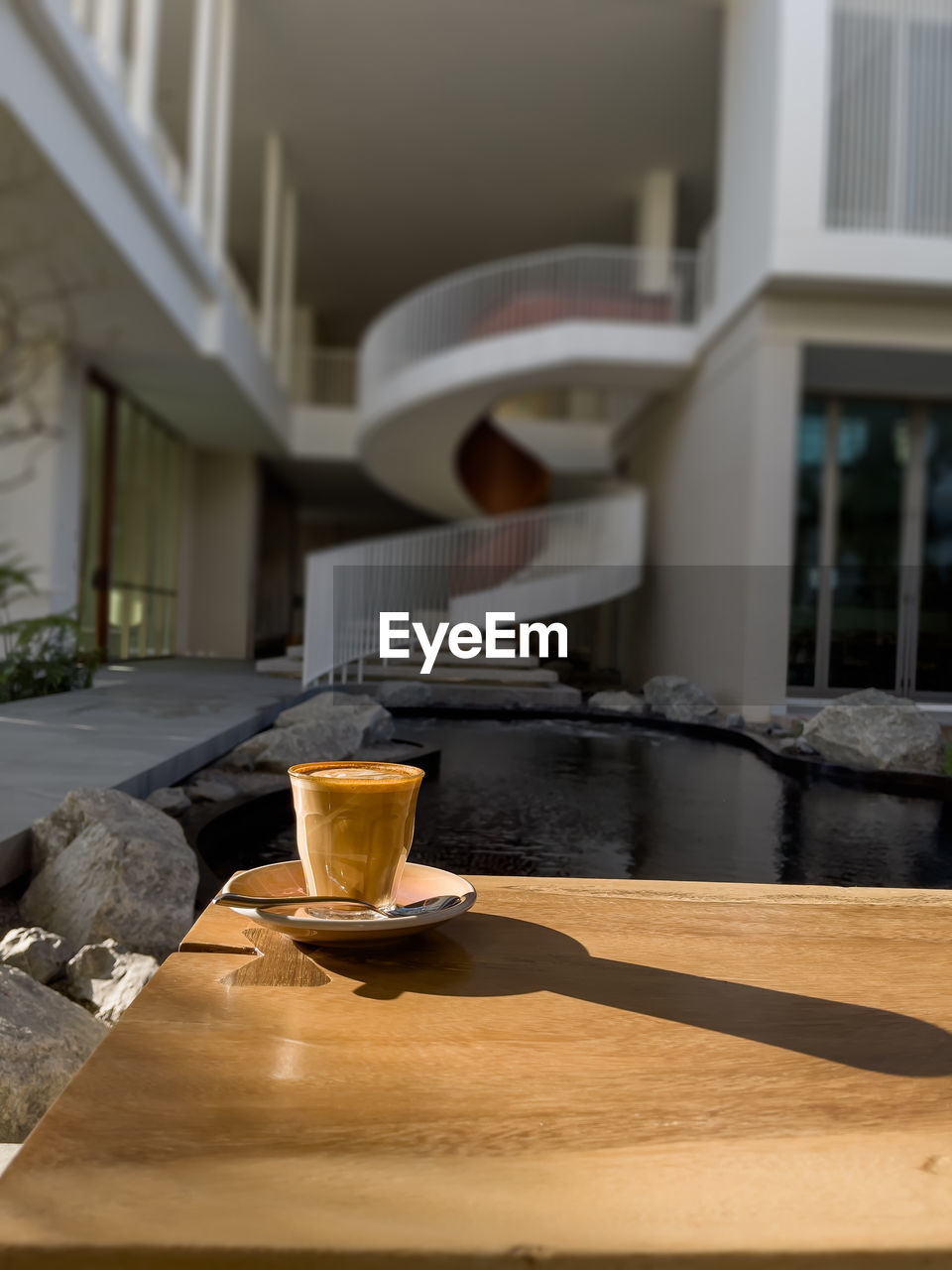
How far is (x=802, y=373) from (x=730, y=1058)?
7.69 meters

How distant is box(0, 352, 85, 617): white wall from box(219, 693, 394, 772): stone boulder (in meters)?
7.01

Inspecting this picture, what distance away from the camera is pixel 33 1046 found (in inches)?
46.2

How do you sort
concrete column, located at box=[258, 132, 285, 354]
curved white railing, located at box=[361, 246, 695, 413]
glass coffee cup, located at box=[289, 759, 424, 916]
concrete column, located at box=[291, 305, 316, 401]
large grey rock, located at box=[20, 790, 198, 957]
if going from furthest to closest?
concrete column, located at box=[291, 305, 316, 401]
concrete column, located at box=[258, 132, 285, 354]
curved white railing, located at box=[361, 246, 695, 413]
large grey rock, located at box=[20, 790, 198, 957]
glass coffee cup, located at box=[289, 759, 424, 916]

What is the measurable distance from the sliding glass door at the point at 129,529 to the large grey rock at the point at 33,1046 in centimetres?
784

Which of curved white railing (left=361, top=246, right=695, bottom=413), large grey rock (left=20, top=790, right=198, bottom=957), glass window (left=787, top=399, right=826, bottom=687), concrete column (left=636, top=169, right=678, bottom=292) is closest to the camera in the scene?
large grey rock (left=20, top=790, right=198, bottom=957)

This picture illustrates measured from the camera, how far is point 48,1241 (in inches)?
12.8

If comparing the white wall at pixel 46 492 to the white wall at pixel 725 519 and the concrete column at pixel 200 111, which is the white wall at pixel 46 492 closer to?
the concrete column at pixel 200 111

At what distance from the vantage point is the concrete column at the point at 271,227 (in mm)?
10383

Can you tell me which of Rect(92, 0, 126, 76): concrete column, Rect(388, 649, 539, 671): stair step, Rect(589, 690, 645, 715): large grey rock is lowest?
Rect(589, 690, 645, 715): large grey rock

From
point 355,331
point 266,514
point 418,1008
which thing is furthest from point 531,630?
point 355,331

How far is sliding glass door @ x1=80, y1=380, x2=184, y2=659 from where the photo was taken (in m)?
9.30

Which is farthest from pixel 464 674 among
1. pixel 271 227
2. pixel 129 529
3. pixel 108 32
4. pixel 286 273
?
pixel 286 273

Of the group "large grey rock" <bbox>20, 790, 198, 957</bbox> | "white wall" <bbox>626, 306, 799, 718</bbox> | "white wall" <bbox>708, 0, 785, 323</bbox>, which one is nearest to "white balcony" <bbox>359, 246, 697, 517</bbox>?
"white wall" <bbox>626, 306, 799, 718</bbox>

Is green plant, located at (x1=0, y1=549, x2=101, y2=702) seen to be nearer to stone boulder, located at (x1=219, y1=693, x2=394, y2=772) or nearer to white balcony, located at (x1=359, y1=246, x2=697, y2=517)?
stone boulder, located at (x1=219, y1=693, x2=394, y2=772)
